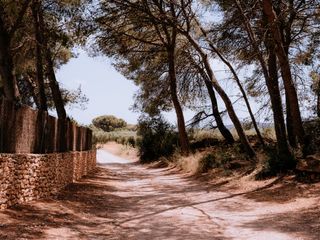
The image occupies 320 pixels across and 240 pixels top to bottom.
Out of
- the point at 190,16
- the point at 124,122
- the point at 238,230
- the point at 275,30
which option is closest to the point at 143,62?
the point at 190,16

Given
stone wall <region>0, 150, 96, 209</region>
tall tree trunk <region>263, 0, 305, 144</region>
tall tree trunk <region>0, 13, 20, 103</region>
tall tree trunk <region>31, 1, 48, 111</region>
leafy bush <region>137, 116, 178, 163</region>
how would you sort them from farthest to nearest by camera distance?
leafy bush <region>137, 116, 178, 163</region>
tall tree trunk <region>31, 1, 48, 111</region>
tall tree trunk <region>0, 13, 20, 103</region>
tall tree trunk <region>263, 0, 305, 144</region>
stone wall <region>0, 150, 96, 209</region>

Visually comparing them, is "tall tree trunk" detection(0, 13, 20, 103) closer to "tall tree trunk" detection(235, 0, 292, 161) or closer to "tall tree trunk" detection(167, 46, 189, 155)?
"tall tree trunk" detection(235, 0, 292, 161)

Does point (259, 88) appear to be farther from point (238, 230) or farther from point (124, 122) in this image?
point (124, 122)

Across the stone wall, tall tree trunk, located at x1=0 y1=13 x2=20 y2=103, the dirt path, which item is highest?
tall tree trunk, located at x1=0 y1=13 x2=20 y2=103

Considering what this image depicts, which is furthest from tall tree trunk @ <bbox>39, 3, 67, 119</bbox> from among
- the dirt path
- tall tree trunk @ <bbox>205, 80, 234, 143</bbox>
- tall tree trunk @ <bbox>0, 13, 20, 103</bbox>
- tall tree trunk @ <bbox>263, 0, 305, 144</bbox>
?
tall tree trunk @ <bbox>205, 80, 234, 143</bbox>

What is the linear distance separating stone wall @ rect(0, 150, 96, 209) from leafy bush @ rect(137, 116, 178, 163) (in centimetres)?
1618

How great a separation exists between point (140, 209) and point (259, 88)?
1131 centimetres

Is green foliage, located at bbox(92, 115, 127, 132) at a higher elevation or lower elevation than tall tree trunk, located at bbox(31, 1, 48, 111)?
higher

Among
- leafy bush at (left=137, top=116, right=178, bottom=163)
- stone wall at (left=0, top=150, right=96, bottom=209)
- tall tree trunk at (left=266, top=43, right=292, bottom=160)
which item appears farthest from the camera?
leafy bush at (left=137, top=116, right=178, bottom=163)

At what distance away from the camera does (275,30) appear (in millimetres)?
13203

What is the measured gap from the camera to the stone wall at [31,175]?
29.3 ft

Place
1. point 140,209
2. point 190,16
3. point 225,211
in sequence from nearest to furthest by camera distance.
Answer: point 225,211 → point 140,209 → point 190,16

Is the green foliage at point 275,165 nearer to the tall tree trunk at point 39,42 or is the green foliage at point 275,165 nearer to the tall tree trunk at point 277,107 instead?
the tall tree trunk at point 277,107

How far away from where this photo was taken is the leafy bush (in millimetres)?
31938
